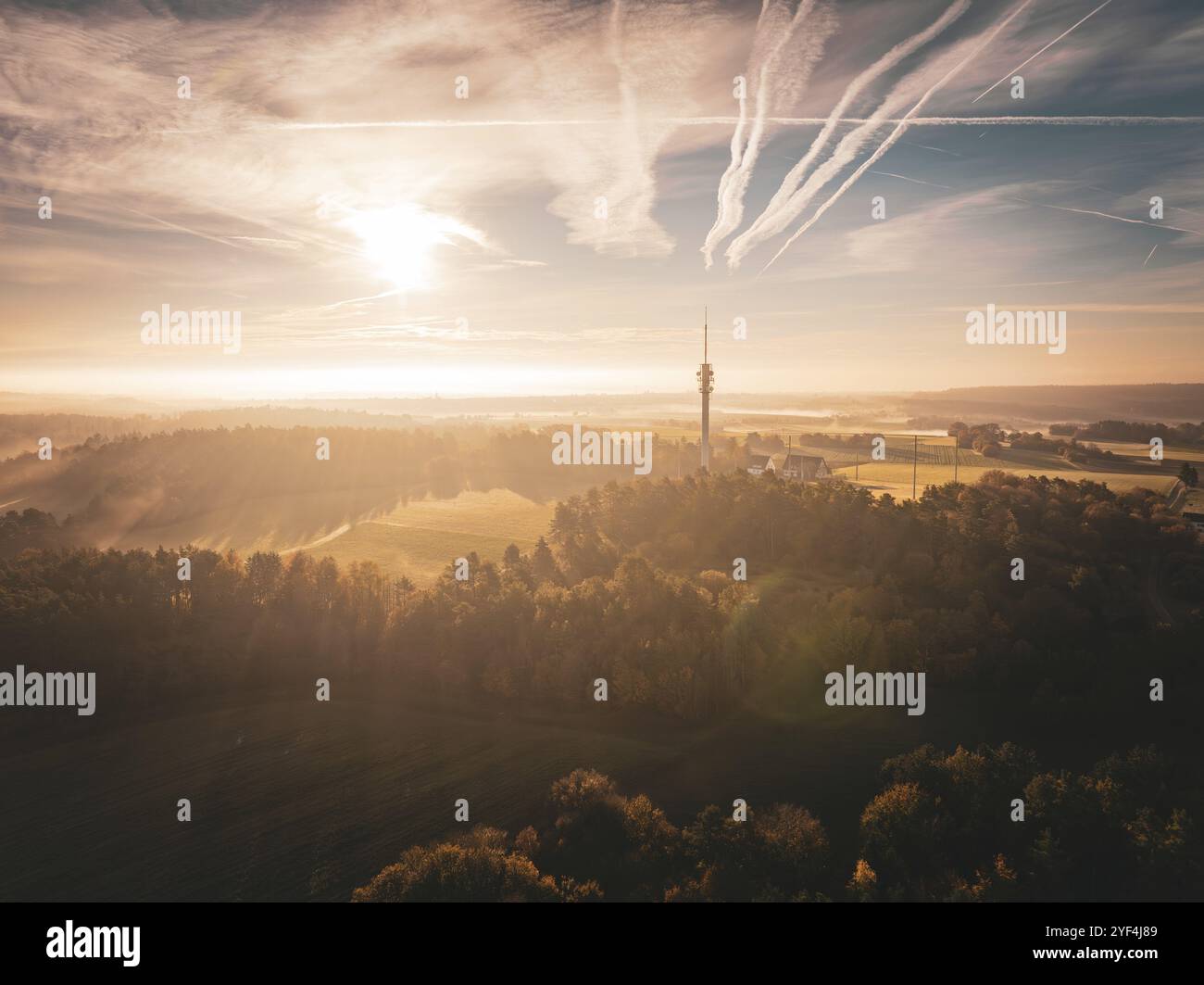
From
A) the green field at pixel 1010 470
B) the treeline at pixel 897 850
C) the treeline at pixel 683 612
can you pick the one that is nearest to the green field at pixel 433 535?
the treeline at pixel 683 612

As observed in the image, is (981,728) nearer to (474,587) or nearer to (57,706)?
(474,587)

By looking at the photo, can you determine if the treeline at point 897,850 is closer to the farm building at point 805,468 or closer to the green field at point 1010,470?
the green field at point 1010,470

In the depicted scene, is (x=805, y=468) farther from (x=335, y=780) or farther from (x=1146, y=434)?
(x=335, y=780)

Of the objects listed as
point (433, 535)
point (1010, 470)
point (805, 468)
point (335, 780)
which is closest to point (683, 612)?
point (335, 780)

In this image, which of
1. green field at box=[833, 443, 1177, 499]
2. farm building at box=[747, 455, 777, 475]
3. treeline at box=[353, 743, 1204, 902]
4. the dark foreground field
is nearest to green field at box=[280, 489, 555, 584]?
the dark foreground field

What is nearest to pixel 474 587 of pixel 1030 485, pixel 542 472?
pixel 1030 485
